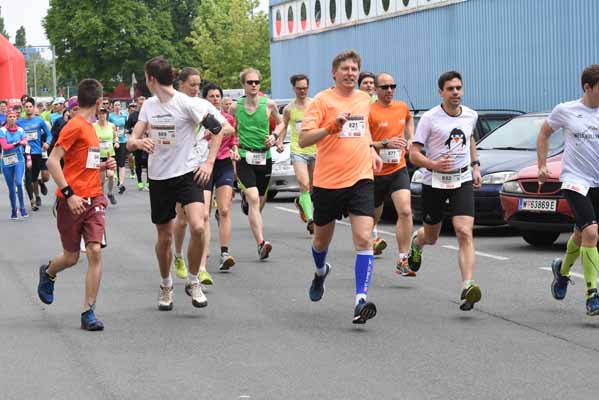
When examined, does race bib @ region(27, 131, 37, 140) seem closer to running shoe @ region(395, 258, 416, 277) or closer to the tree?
running shoe @ region(395, 258, 416, 277)

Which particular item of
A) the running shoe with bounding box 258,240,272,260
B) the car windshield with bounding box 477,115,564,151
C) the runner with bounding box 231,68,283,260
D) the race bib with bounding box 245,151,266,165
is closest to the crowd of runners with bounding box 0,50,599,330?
the running shoe with bounding box 258,240,272,260

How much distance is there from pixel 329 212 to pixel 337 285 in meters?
2.04

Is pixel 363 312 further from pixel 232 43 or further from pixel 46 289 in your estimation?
pixel 232 43

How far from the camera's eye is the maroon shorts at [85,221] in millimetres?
9203

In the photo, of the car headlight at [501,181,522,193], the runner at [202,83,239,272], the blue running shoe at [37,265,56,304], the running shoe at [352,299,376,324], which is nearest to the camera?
the running shoe at [352,299,376,324]

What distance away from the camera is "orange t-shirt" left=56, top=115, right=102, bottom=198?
9117 mm

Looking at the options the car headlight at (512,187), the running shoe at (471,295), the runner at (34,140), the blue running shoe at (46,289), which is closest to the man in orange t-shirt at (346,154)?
the running shoe at (471,295)

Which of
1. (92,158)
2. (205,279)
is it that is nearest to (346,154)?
(92,158)

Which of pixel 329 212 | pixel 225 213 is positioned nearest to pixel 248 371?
pixel 329 212

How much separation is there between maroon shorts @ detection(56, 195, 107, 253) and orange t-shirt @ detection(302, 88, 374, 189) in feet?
5.06

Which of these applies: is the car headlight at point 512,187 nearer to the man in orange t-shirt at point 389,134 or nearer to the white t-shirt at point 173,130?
the man in orange t-shirt at point 389,134

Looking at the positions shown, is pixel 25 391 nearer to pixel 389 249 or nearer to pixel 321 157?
pixel 321 157

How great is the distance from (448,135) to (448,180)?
1.11 ft

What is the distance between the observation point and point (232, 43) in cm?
8044
